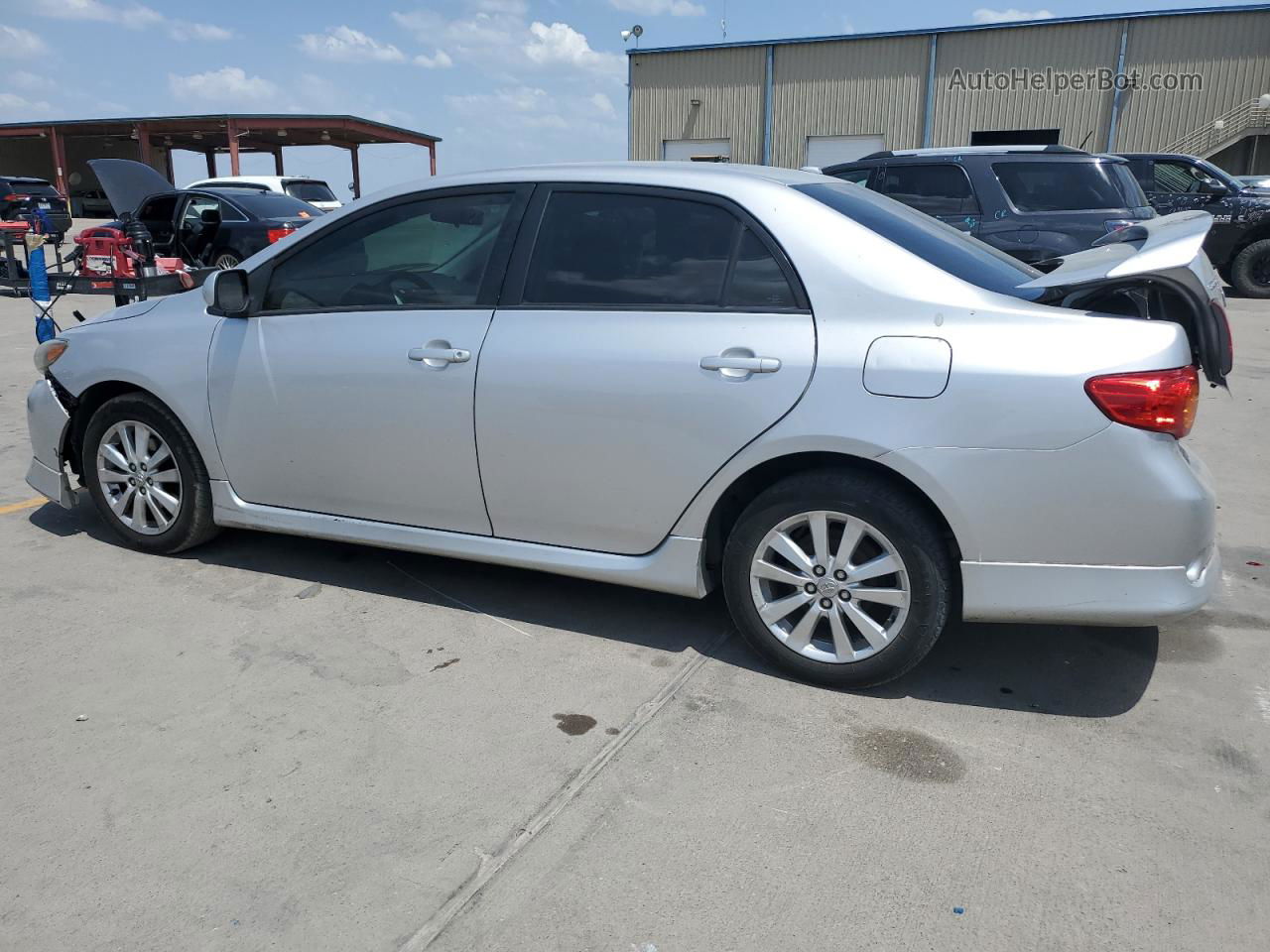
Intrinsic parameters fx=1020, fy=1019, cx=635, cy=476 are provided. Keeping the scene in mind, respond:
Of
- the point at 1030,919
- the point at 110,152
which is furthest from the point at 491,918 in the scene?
the point at 110,152

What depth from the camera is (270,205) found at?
15.0 m

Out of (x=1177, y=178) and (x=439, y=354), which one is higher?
(x=1177, y=178)

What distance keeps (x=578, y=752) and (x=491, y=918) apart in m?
0.71

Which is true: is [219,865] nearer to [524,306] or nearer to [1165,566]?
[524,306]

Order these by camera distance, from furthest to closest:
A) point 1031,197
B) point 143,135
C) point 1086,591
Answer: point 143,135, point 1031,197, point 1086,591

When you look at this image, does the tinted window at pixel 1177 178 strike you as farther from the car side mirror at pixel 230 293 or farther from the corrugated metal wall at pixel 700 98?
the corrugated metal wall at pixel 700 98

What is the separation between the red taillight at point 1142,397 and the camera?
2824 millimetres

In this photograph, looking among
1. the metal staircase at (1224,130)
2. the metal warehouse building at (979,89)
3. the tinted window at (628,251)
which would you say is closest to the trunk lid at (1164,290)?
the tinted window at (628,251)

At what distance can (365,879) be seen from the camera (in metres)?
2.40

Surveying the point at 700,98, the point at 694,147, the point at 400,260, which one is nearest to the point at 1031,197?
the point at 400,260

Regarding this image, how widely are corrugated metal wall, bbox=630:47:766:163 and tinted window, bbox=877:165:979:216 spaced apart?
75.1 feet

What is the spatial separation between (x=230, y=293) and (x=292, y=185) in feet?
59.1

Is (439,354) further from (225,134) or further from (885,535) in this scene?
(225,134)

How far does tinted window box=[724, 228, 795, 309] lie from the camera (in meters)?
3.24
